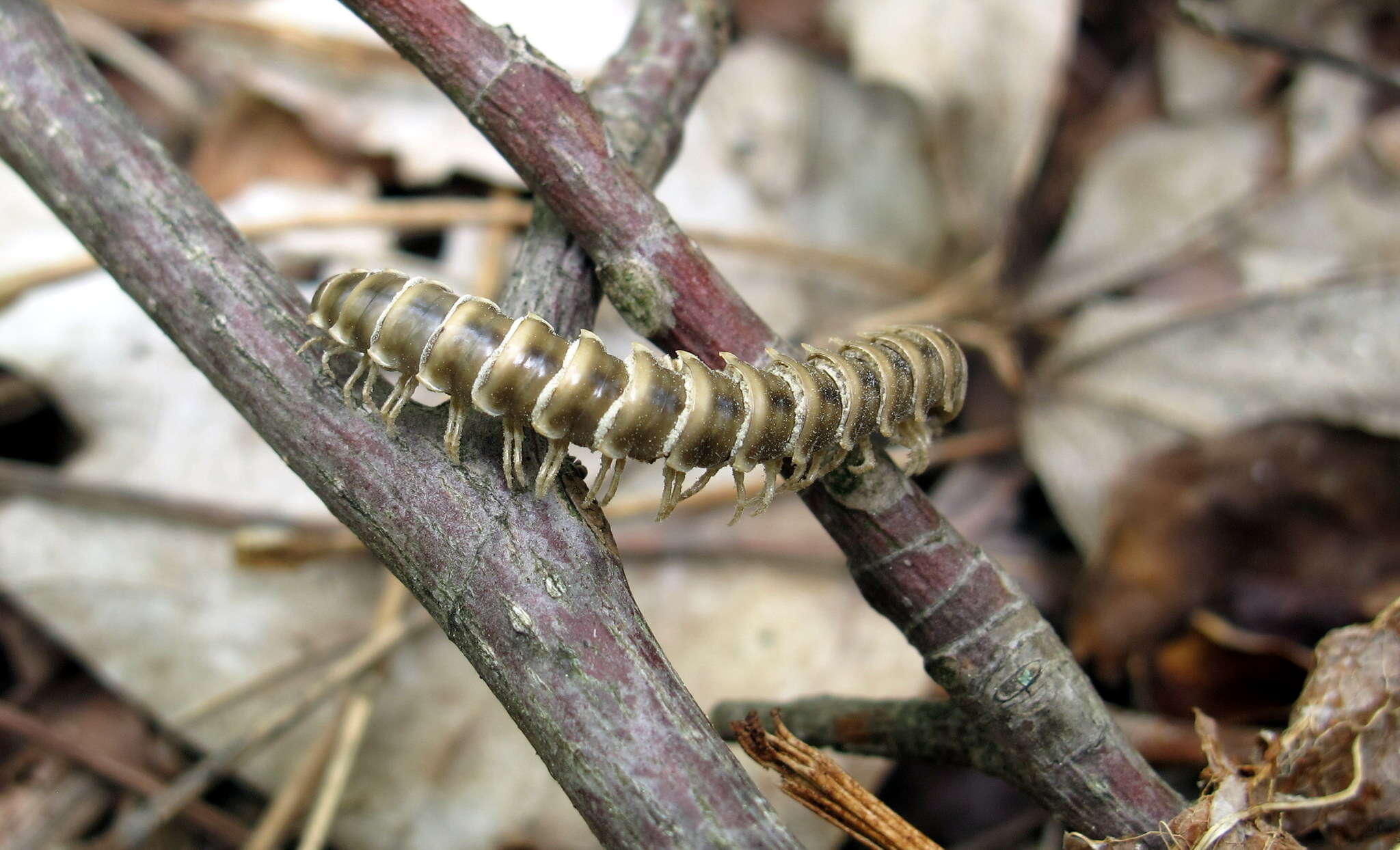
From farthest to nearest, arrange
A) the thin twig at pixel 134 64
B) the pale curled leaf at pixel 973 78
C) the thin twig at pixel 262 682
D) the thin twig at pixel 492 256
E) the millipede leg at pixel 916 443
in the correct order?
1. the thin twig at pixel 134 64
2. the pale curled leaf at pixel 973 78
3. the thin twig at pixel 492 256
4. the thin twig at pixel 262 682
5. the millipede leg at pixel 916 443

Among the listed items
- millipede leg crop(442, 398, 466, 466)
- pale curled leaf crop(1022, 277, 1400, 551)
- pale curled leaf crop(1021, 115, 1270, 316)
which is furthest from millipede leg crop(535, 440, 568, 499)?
pale curled leaf crop(1021, 115, 1270, 316)

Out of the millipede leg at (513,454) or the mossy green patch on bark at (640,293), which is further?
the mossy green patch on bark at (640,293)

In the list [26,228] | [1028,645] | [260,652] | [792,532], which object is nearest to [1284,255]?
[792,532]

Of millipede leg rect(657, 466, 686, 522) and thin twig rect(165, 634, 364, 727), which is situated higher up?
millipede leg rect(657, 466, 686, 522)

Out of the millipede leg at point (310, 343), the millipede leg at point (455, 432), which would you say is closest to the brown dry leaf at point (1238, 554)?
the millipede leg at point (455, 432)

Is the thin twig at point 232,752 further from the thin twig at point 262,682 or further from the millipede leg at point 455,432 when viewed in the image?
the millipede leg at point 455,432

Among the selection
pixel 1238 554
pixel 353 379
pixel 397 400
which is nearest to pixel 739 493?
pixel 397 400

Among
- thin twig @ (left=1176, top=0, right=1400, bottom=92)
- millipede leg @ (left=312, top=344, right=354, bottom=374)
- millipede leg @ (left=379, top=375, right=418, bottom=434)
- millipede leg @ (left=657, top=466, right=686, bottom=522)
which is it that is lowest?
millipede leg @ (left=657, top=466, right=686, bottom=522)

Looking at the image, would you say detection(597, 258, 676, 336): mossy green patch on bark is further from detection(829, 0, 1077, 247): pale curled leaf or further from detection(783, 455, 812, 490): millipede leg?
detection(829, 0, 1077, 247): pale curled leaf
